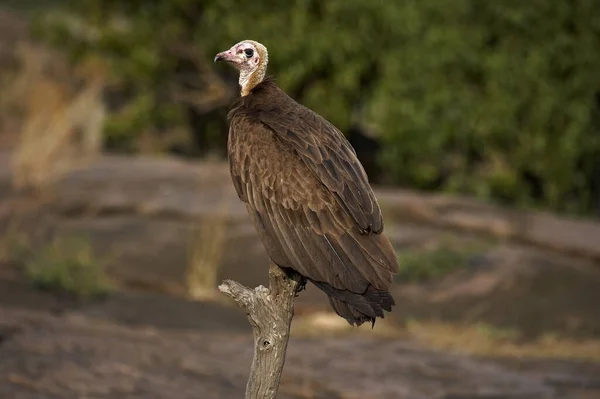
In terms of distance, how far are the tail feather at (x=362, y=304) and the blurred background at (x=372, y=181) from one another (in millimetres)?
2888

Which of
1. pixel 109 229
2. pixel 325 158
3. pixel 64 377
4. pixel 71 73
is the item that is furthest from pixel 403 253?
pixel 71 73

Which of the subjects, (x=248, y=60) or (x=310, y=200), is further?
(x=248, y=60)

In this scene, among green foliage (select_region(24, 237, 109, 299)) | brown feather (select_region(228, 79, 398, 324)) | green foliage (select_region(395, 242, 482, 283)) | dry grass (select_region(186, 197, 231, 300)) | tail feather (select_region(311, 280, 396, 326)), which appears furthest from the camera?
green foliage (select_region(395, 242, 482, 283))

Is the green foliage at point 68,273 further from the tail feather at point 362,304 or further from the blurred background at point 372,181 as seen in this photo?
the tail feather at point 362,304

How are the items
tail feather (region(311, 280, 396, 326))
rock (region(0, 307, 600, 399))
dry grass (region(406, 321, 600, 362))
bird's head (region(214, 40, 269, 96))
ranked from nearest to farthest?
tail feather (region(311, 280, 396, 326)) → bird's head (region(214, 40, 269, 96)) → rock (region(0, 307, 600, 399)) → dry grass (region(406, 321, 600, 362))

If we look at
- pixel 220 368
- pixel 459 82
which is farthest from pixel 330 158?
pixel 459 82

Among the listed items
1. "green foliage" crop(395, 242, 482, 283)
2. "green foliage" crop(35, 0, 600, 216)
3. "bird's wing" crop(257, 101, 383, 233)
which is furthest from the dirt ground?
"green foliage" crop(35, 0, 600, 216)

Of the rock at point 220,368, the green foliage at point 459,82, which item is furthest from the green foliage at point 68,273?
the green foliage at point 459,82

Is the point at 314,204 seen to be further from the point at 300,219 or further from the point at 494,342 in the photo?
the point at 494,342

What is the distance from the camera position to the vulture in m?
4.79

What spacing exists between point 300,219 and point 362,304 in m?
0.54

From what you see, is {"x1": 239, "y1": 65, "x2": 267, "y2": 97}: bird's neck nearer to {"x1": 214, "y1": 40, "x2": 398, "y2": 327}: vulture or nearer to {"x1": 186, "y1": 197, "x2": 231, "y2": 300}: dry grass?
{"x1": 214, "y1": 40, "x2": 398, "y2": 327}: vulture

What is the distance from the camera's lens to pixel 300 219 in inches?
199

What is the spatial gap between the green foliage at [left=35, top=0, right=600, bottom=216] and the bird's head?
812 centimetres
